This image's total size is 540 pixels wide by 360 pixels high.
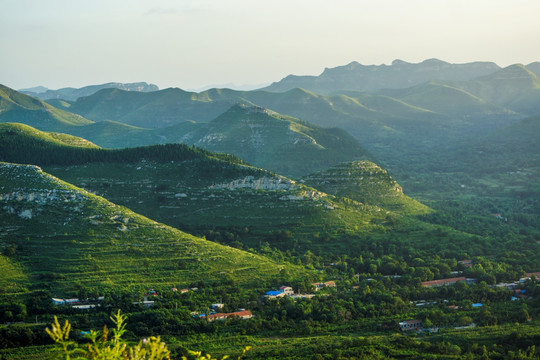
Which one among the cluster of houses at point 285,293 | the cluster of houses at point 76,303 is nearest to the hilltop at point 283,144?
the cluster of houses at point 285,293

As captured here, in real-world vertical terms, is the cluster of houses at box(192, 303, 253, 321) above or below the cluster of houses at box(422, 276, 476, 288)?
above

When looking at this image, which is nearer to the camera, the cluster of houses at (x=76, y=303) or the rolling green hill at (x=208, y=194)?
the cluster of houses at (x=76, y=303)

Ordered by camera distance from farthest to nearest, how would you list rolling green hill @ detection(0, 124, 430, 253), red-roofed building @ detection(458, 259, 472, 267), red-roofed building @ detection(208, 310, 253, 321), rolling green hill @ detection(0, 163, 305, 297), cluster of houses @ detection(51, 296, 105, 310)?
rolling green hill @ detection(0, 124, 430, 253)
red-roofed building @ detection(458, 259, 472, 267)
rolling green hill @ detection(0, 163, 305, 297)
red-roofed building @ detection(208, 310, 253, 321)
cluster of houses @ detection(51, 296, 105, 310)

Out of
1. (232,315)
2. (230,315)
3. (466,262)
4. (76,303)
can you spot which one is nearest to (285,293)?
(232,315)

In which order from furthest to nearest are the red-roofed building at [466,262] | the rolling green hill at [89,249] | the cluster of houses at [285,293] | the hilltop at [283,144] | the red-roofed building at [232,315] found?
the hilltop at [283,144] → the red-roofed building at [466,262] → the cluster of houses at [285,293] → the rolling green hill at [89,249] → the red-roofed building at [232,315]

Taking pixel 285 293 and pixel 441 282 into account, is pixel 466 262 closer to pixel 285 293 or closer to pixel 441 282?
pixel 441 282

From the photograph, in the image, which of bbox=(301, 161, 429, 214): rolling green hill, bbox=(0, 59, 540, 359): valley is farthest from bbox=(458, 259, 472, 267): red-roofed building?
bbox=(301, 161, 429, 214): rolling green hill

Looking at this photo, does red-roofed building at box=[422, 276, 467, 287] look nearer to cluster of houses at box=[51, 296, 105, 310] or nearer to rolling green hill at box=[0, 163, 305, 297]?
rolling green hill at box=[0, 163, 305, 297]

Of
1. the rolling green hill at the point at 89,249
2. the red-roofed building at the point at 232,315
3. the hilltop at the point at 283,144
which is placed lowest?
the red-roofed building at the point at 232,315

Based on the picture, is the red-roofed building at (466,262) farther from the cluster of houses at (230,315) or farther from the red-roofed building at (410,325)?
the cluster of houses at (230,315)

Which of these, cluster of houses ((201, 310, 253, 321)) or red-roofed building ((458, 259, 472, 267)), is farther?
red-roofed building ((458, 259, 472, 267))
